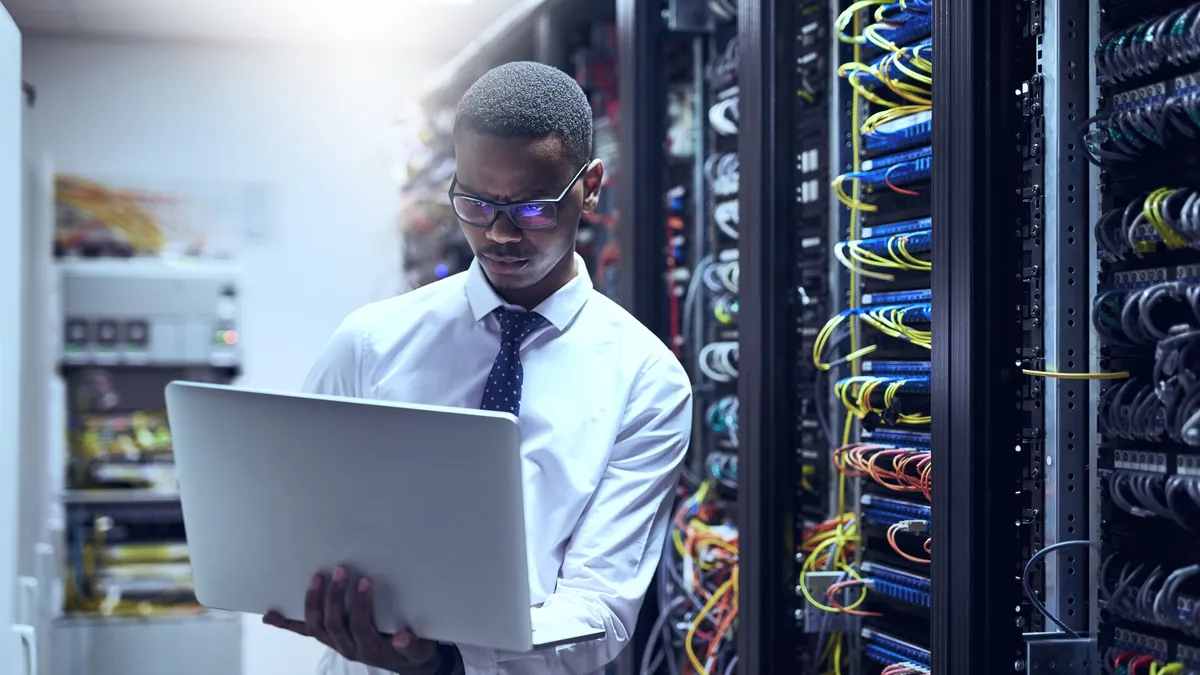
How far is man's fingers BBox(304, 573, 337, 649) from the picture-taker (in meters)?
1.29

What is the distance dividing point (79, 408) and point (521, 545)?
4.49 meters

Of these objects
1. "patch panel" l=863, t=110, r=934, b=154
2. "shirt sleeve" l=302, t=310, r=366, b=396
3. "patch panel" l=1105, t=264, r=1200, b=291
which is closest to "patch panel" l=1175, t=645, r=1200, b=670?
"patch panel" l=1105, t=264, r=1200, b=291

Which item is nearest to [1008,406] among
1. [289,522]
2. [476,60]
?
[289,522]

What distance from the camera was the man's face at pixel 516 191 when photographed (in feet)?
4.97

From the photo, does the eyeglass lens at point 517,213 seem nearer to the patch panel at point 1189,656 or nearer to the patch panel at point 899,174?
the patch panel at point 899,174

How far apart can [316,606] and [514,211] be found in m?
0.53

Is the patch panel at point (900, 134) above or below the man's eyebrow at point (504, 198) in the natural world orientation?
above

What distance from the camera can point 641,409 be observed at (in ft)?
5.40

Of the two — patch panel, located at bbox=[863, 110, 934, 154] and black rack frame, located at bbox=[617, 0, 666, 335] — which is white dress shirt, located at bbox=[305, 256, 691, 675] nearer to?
patch panel, located at bbox=[863, 110, 934, 154]

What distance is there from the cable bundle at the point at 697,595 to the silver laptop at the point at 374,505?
4.75 feet

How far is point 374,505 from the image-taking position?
125 centimetres

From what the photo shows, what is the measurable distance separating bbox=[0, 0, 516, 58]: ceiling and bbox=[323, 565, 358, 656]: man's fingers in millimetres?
4188

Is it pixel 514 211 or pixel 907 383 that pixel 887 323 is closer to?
pixel 907 383

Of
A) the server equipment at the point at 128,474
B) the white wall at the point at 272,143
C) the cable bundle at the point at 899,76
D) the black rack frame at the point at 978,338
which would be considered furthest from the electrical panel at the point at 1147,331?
the white wall at the point at 272,143
